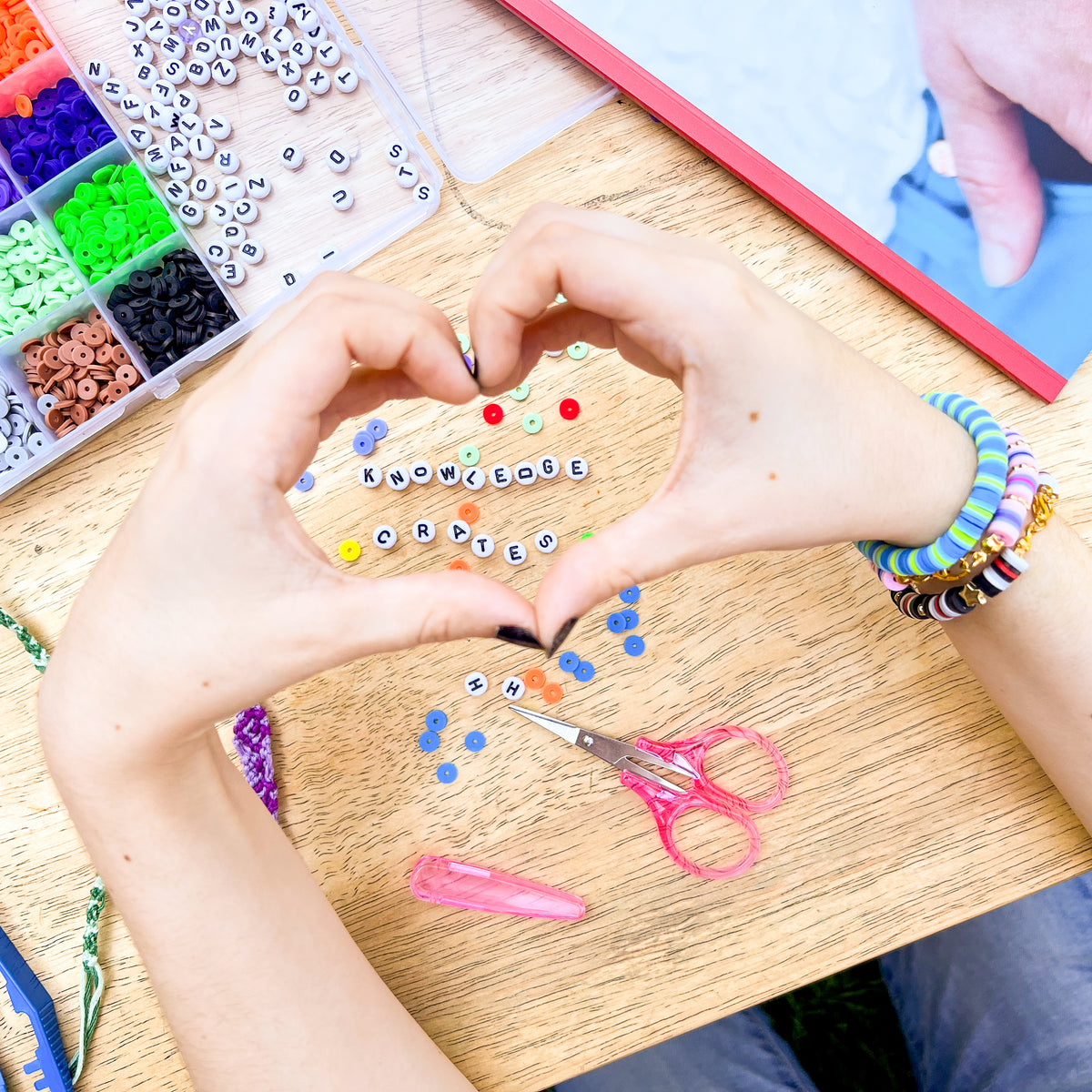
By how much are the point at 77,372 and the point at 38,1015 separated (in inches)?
25.2

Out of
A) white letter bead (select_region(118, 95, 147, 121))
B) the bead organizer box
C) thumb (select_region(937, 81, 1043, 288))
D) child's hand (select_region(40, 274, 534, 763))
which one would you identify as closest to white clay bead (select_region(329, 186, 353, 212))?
the bead organizer box

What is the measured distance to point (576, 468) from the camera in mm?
836

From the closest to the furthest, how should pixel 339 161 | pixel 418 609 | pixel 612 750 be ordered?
pixel 418 609 → pixel 612 750 → pixel 339 161

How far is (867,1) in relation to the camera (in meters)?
0.86

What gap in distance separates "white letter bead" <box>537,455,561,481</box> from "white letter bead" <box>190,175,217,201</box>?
47cm

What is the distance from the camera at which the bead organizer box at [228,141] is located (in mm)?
885

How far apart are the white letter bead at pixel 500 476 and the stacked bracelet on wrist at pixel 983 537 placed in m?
0.35

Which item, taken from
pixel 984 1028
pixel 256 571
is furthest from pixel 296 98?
pixel 984 1028

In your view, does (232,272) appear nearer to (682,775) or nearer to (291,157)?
(291,157)

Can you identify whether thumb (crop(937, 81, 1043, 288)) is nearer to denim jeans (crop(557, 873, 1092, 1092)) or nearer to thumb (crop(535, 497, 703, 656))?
thumb (crop(535, 497, 703, 656))

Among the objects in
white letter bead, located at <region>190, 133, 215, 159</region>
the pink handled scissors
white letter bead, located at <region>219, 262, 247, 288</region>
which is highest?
white letter bead, located at <region>190, 133, 215, 159</region>

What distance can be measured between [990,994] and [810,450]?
2.92 feet

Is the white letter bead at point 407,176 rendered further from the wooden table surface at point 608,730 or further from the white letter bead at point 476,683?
the white letter bead at point 476,683

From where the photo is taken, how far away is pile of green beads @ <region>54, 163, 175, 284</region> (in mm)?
886
